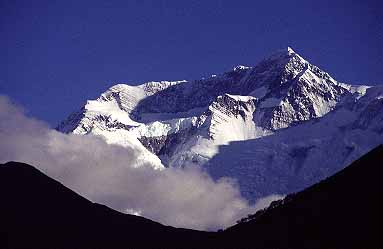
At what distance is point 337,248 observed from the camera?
7530 inches

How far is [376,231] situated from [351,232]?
792 cm

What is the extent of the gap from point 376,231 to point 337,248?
8.41 m

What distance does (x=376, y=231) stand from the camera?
191m

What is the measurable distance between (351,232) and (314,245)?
320 inches

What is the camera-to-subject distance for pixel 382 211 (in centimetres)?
19988

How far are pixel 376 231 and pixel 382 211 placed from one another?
10.1 meters

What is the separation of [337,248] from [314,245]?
354 inches

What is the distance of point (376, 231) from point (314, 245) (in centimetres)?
1472

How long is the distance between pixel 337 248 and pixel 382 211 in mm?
15211

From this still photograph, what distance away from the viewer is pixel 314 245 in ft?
655
